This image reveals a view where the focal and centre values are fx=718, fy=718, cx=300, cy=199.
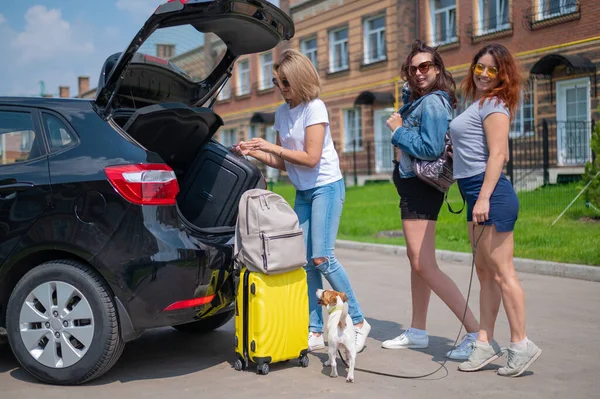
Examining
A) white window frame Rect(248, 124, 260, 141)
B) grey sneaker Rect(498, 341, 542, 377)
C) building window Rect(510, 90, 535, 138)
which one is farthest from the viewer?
white window frame Rect(248, 124, 260, 141)

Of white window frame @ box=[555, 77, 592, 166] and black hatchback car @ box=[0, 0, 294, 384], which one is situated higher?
white window frame @ box=[555, 77, 592, 166]

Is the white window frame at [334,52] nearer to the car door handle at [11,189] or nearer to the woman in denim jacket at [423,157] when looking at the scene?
the woman in denim jacket at [423,157]

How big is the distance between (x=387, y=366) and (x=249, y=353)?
3.16 ft

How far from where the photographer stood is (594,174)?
12250 millimetres

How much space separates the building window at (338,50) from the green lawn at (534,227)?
12.1 metres

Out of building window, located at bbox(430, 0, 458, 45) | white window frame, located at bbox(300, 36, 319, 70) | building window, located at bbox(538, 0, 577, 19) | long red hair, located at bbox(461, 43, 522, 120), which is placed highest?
white window frame, located at bbox(300, 36, 319, 70)

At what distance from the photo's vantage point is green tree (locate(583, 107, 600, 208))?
12.0 meters

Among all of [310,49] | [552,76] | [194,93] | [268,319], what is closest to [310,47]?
[310,49]

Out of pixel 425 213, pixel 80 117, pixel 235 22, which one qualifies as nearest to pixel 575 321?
pixel 425 213

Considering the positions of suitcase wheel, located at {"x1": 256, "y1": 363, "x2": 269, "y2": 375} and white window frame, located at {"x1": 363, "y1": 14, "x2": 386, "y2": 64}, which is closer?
suitcase wheel, located at {"x1": 256, "y1": 363, "x2": 269, "y2": 375}

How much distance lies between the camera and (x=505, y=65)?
4492 mm

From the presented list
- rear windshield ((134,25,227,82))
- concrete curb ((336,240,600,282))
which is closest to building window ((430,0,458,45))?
concrete curb ((336,240,600,282))

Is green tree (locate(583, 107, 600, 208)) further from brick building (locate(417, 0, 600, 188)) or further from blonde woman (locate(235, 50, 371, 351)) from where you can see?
blonde woman (locate(235, 50, 371, 351))

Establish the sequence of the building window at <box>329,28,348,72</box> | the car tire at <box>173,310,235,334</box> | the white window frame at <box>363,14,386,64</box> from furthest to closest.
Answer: the building window at <box>329,28,348,72</box> → the white window frame at <box>363,14,386,64</box> → the car tire at <box>173,310,235,334</box>
